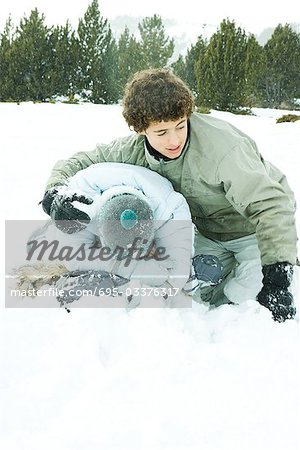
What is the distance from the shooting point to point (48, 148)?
217 inches

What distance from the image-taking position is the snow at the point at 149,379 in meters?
1.10

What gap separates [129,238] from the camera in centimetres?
163

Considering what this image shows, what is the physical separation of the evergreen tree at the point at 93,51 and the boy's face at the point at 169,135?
2035 cm

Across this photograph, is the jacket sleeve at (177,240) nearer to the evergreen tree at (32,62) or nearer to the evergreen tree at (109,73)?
the evergreen tree at (32,62)

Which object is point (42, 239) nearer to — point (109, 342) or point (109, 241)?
point (109, 241)

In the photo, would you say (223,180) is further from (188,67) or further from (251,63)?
(188,67)

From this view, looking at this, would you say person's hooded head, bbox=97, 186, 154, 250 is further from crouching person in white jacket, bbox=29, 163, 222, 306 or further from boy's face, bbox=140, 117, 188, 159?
boy's face, bbox=140, 117, 188, 159

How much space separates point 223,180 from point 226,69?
17.8m

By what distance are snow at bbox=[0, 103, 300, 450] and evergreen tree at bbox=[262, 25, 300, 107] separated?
23.7 metres

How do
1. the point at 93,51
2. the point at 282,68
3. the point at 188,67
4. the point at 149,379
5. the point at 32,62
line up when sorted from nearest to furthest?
the point at 149,379 < the point at 32,62 < the point at 93,51 < the point at 282,68 < the point at 188,67

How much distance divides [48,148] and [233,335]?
14.5ft

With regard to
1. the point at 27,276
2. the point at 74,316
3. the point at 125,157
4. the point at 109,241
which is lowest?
the point at 27,276

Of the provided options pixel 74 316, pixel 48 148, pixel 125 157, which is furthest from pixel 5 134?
pixel 74 316

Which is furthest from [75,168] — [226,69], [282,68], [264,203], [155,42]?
[282,68]
